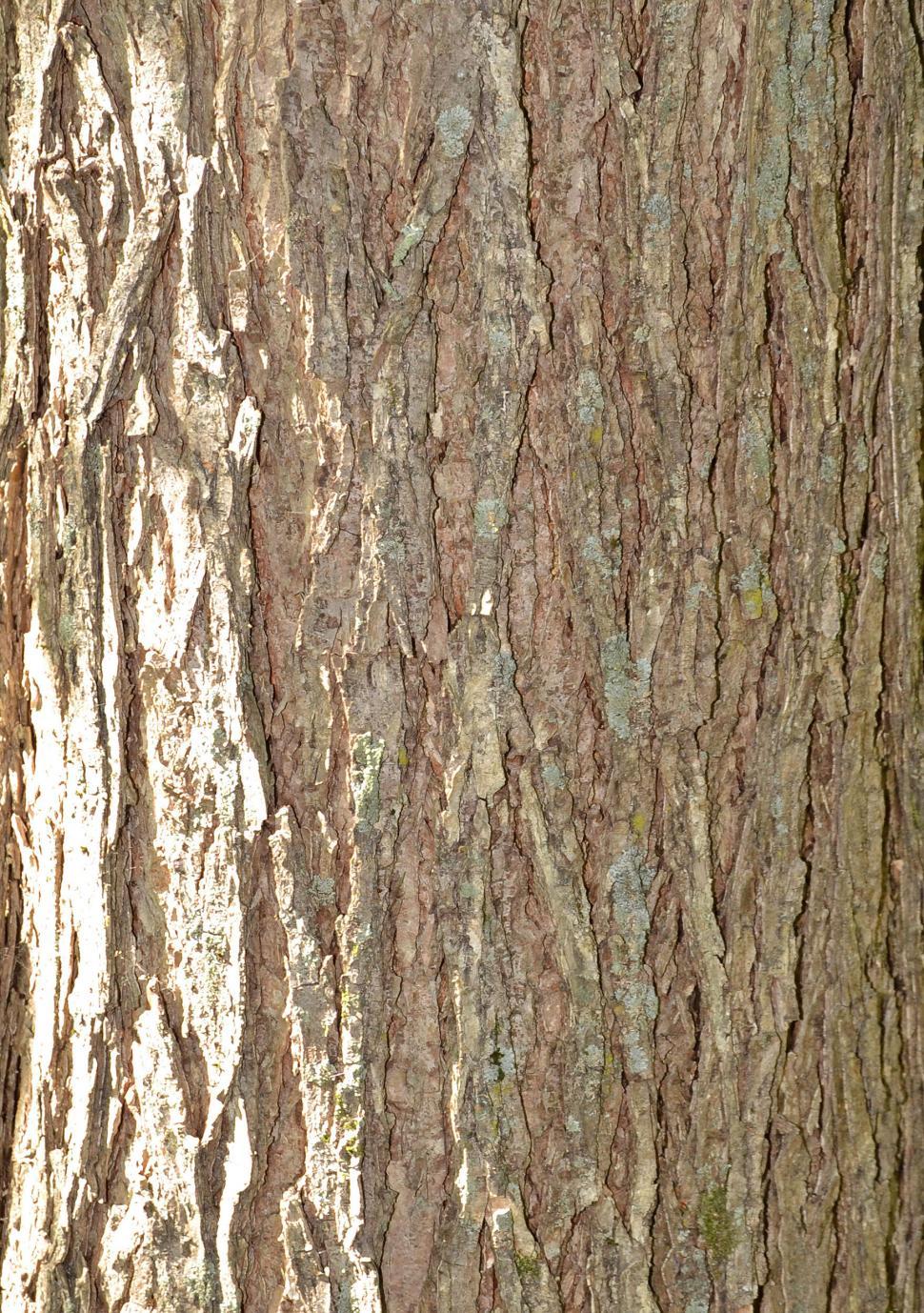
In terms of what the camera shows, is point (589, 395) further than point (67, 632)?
No

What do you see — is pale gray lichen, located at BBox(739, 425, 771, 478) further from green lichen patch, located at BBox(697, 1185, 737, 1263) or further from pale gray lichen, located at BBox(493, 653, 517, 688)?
green lichen patch, located at BBox(697, 1185, 737, 1263)

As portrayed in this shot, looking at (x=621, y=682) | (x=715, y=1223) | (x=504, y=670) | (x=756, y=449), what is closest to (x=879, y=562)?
(x=756, y=449)

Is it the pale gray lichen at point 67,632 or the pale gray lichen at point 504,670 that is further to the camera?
the pale gray lichen at point 67,632

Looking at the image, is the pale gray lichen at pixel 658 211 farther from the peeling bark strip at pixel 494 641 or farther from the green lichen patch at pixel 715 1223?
the green lichen patch at pixel 715 1223

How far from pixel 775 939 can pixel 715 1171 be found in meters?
0.28

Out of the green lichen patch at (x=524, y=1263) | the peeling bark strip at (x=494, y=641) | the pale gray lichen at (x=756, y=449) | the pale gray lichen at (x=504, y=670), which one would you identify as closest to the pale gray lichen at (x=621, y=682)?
the peeling bark strip at (x=494, y=641)

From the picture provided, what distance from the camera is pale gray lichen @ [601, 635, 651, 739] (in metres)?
1.42

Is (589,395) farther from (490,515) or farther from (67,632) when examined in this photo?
(67,632)

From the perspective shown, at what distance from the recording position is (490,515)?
1399mm

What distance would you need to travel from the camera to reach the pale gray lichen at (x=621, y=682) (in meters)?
1.42

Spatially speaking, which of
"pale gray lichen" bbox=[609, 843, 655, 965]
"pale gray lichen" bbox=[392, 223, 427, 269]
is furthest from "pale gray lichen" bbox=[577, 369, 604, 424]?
"pale gray lichen" bbox=[609, 843, 655, 965]

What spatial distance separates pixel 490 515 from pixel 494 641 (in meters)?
0.15

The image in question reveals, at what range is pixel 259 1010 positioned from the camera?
1.44m

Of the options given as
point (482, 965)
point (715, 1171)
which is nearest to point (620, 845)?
point (482, 965)
